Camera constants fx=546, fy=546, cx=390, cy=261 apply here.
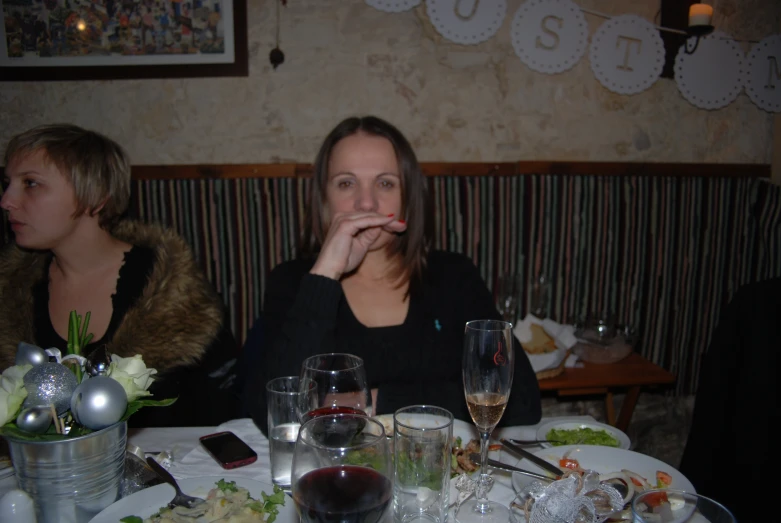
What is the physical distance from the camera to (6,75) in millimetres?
2676

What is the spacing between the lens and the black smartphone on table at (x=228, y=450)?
1.07 metres

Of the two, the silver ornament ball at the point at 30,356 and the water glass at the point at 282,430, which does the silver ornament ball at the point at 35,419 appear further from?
the water glass at the point at 282,430

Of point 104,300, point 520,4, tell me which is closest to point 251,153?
point 104,300

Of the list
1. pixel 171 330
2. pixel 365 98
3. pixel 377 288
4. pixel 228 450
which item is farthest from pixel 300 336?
pixel 365 98

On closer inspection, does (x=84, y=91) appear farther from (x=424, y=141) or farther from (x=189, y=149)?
(x=424, y=141)

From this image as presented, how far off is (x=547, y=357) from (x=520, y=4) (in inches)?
68.4

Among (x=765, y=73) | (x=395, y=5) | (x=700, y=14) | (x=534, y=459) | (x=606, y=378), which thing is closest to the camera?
(x=534, y=459)

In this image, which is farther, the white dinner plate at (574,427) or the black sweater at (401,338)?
the black sweater at (401,338)

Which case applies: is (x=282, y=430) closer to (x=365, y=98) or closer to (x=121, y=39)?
(x=365, y=98)

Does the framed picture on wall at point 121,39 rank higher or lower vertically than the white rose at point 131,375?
higher

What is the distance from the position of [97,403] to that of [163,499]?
0.64ft

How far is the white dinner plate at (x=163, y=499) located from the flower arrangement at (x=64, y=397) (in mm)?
124

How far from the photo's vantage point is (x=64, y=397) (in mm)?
790

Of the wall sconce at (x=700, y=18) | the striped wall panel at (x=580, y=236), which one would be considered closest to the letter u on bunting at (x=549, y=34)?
the wall sconce at (x=700, y=18)
